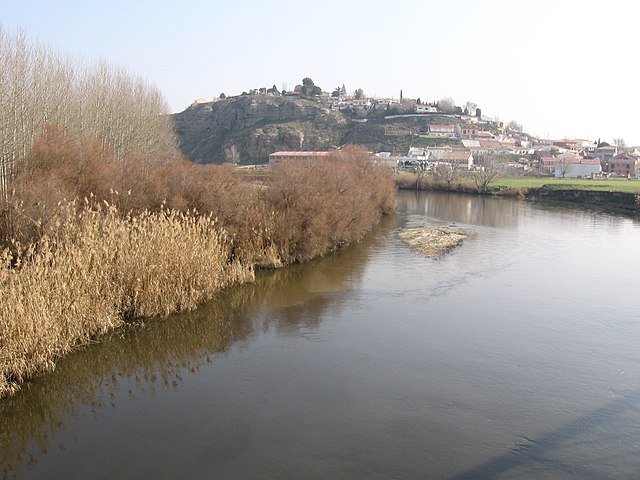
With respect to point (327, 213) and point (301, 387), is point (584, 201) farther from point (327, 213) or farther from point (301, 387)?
point (301, 387)

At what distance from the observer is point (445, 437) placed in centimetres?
948

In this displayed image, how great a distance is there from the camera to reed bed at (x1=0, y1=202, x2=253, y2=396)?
10461 millimetres

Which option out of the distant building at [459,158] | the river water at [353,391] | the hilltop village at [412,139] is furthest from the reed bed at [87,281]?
the distant building at [459,158]

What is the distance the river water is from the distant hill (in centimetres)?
9059

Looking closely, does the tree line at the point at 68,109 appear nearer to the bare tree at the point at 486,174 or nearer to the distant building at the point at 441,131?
the bare tree at the point at 486,174

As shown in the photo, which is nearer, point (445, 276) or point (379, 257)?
point (445, 276)

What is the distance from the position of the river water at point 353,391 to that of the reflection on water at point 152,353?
49 mm

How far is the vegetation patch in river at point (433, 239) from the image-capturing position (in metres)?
27.0

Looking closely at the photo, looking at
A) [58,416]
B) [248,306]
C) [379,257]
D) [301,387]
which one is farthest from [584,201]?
[58,416]

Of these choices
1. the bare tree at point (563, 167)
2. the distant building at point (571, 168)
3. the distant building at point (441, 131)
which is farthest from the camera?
the distant building at point (441, 131)

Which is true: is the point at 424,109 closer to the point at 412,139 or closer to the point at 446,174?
the point at 412,139

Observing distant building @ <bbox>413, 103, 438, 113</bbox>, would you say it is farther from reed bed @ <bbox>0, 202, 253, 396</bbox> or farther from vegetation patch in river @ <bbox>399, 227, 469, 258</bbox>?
reed bed @ <bbox>0, 202, 253, 396</bbox>

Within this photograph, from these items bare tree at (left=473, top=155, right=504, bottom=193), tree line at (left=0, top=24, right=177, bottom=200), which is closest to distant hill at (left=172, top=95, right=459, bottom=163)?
bare tree at (left=473, top=155, right=504, bottom=193)

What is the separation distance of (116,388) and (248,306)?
6128 millimetres
